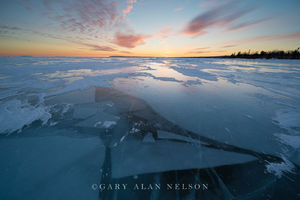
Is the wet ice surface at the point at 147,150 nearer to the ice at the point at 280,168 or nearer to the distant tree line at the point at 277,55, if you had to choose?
the ice at the point at 280,168

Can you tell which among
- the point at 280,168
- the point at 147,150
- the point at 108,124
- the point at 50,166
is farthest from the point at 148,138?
the point at 280,168

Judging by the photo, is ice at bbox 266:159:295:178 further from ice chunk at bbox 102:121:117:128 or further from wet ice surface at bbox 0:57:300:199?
ice chunk at bbox 102:121:117:128

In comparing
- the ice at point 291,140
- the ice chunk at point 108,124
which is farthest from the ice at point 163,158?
the ice at point 291,140

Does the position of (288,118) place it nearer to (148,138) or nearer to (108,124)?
(148,138)

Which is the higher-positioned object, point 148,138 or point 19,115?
point 19,115

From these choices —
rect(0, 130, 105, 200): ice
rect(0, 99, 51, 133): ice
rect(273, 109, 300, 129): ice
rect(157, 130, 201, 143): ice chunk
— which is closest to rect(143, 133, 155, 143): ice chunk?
rect(157, 130, 201, 143): ice chunk

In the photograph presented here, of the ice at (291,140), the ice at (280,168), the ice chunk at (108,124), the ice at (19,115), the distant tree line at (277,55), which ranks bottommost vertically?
the ice at (280,168)

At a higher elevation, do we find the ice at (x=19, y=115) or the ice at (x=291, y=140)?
the ice at (x=19, y=115)

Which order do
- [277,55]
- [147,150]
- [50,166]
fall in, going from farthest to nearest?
[277,55] → [147,150] → [50,166]

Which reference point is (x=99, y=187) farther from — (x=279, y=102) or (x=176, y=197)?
(x=279, y=102)

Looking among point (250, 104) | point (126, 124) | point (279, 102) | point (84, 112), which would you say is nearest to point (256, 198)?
point (126, 124)

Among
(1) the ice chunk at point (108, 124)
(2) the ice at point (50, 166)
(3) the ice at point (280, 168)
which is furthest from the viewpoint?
(1) the ice chunk at point (108, 124)
